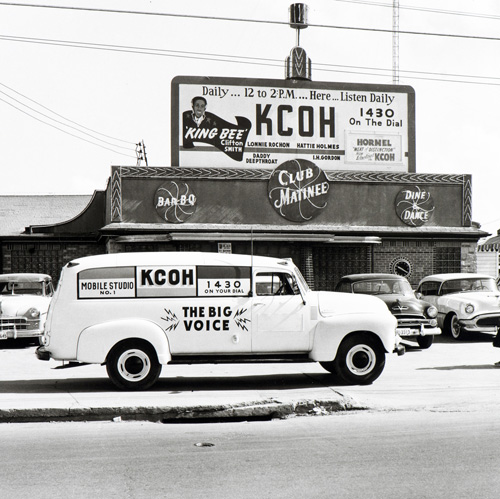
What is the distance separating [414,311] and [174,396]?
7679 millimetres

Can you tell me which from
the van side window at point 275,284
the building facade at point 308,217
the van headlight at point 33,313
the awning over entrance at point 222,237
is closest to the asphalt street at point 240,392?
the van side window at point 275,284

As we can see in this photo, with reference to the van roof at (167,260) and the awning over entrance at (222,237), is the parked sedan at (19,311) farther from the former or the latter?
the van roof at (167,260)

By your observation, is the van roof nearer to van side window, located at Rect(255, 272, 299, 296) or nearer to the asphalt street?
van side window, located at Rect(255, 272, 299, 296)

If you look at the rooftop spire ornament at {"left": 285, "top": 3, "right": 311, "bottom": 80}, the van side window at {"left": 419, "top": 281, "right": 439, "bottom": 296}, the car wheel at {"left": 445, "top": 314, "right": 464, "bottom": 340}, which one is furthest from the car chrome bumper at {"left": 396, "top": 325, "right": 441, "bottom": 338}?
the rooftop spire ornament at {"left": 285, "top": 3, "right": 311, "bottom": 80}

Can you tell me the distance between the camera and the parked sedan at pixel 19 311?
627 inches

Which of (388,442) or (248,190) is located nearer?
(388,442)

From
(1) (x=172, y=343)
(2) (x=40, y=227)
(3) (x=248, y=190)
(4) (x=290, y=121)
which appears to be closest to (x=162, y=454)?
(1) (x=172, y=343)

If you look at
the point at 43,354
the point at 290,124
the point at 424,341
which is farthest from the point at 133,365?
the point at 290,124

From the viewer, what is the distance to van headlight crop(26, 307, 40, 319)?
52.9 ft

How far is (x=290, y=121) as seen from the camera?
25344mm

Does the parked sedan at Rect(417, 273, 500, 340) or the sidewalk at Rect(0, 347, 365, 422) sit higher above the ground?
the parked sedan at Rect(417, 273, 500, 340)

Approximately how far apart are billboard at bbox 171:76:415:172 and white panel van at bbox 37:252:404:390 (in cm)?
1452

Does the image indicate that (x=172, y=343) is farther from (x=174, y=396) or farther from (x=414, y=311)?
(x=414, y=311)

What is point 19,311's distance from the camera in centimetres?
1608
